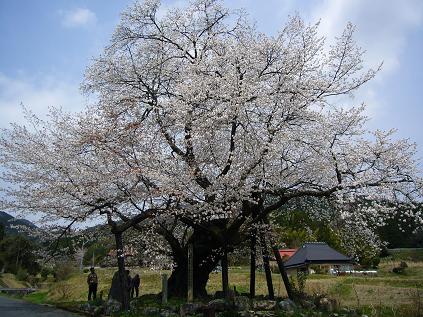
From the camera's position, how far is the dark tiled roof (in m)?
37.5

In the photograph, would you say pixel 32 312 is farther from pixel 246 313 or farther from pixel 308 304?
pixel 308 304

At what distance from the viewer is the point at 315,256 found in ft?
124

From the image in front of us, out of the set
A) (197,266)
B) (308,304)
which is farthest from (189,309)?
(308,304)

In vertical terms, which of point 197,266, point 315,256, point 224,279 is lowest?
point 224,279

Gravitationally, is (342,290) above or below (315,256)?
below

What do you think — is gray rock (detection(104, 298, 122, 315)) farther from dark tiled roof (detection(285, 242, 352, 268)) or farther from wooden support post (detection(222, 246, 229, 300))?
dark tiled roof (detection(285, 242, 352, 268))

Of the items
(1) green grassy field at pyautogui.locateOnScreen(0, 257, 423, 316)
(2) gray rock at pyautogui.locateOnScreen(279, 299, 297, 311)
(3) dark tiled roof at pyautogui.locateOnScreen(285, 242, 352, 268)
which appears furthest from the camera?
(3) dark tiled roof at pyautogui.locateOnScreen(285, 242, 352, 268)

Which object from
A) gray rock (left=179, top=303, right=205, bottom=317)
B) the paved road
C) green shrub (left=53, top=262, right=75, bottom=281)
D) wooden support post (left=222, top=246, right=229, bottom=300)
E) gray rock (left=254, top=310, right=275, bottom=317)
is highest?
green shrub (left=53, top=262, right=75, bottom=281)

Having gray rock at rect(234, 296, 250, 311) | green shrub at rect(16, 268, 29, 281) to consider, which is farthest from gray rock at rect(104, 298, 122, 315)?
green shrub at rect(16, 268, 29, 281)

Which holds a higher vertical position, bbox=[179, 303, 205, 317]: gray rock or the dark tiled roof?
the dark tiled roof

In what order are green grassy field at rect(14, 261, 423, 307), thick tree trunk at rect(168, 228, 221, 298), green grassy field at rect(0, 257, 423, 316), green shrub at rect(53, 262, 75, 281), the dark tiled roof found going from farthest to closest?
the dark tiled roof → green shrub at rect(53, 262, 75, 281) → green grassy field at rect(14, 261, 423, 307) → green grassy field at rect(0, 257, 423, 316) → thick tree trunk at rect(168, 228, 221, 298)

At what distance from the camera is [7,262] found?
171ft

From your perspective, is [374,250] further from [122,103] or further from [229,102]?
[122,103]

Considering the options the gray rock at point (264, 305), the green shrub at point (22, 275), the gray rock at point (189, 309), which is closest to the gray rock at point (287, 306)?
the gray rock at point (264, 305)
